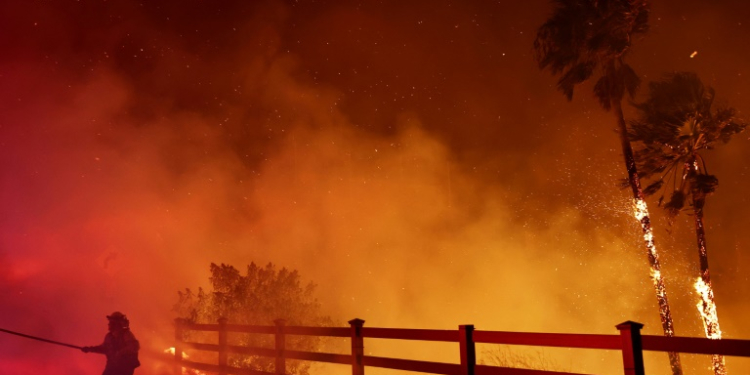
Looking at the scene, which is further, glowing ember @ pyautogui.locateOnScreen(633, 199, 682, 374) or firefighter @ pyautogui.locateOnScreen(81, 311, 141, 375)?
glowing ember @ pyautogui.locateOnScreen(633, 199, 682, 374)

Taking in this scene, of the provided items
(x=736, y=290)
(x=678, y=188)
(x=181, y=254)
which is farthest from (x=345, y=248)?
(x=736, y=290)

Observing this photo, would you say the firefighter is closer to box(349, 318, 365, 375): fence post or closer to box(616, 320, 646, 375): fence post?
box(349, 318, 365, 375): fence post

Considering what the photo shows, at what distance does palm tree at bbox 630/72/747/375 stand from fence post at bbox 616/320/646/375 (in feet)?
50.2

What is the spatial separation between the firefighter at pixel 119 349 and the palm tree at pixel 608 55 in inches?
553

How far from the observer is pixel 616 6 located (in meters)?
17.4

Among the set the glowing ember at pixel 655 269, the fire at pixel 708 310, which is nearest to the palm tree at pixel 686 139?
the fire at pixel 708 310

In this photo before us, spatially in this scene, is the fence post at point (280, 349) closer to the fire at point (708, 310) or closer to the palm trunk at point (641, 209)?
the palm trunk at point (641, 209)

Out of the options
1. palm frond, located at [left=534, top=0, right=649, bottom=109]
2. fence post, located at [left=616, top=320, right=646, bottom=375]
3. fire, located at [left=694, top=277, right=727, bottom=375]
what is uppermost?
palm frond, located at [left=534, top=0, right=649, bottom=109]

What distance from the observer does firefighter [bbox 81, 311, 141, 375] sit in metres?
8.33

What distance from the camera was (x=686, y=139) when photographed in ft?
64.6

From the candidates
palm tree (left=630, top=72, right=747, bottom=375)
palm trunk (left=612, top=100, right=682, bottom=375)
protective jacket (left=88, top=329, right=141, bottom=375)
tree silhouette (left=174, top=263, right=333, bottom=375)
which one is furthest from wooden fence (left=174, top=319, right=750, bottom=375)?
palm tree (left=630, top=72, right=747, bottom=375)

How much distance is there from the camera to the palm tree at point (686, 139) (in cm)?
1956

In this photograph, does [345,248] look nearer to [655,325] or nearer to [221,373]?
[221,373]

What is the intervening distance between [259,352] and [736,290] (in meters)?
65.3
